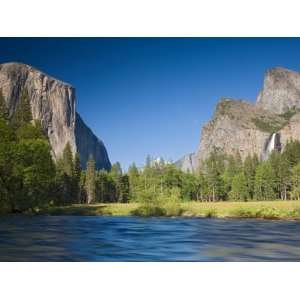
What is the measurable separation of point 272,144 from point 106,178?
36027 mm

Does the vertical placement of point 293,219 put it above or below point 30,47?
below

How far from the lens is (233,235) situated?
41.0ft

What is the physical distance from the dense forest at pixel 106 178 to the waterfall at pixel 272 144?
15028mm

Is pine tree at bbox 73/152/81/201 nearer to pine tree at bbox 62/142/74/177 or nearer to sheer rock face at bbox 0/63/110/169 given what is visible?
pine tree at bbox 62/142/74/177

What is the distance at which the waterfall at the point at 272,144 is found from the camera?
7231 cm

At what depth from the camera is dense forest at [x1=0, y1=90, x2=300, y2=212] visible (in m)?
18.0

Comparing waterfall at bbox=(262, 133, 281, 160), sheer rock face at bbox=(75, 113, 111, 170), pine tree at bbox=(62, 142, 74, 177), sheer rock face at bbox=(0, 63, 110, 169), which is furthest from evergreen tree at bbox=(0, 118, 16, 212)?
waterfall at bbox=(262, 133, 281, 160)

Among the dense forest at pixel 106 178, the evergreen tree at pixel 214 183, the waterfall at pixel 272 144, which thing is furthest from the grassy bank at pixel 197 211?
the waterfall at pixel 272 144
